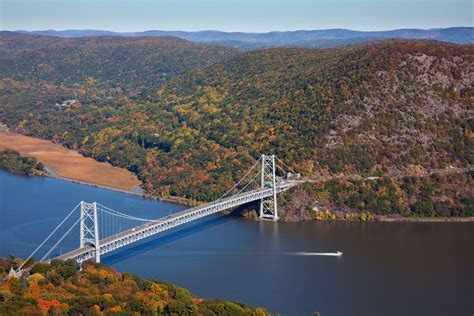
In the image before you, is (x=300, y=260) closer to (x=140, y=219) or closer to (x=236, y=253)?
(x=236, y=253)

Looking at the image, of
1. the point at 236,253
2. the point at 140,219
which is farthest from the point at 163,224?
the point at 236,253

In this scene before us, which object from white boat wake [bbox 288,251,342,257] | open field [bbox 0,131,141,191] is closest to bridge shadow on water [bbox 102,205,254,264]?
white boat wake [bbox 288,251,342,257]

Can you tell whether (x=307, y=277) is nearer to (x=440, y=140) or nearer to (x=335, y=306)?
(x=335, y=306)

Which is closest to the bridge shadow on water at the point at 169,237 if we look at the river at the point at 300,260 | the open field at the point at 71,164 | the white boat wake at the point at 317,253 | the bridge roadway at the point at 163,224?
the river at the point at 300,260

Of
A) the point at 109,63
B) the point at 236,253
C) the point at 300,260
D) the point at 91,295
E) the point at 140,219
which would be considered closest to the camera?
the point at 91,295

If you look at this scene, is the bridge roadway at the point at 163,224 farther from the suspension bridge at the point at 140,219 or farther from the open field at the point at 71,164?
the open field at the point at 71,164

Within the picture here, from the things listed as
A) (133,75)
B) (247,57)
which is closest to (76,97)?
(133,75)
